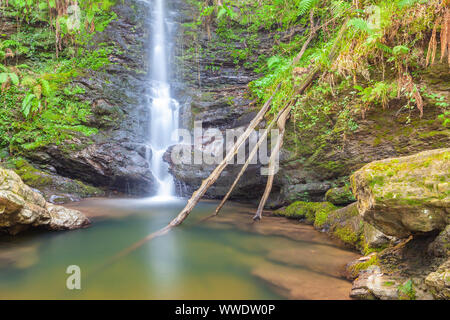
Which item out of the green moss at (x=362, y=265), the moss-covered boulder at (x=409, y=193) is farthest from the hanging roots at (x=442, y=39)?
the green moss at (x=362, y=265)

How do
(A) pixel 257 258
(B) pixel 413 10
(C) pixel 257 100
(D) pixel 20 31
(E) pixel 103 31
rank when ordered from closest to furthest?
(A) pixel 257 258, (B) pixel 413 10, (C) pixel 257 100, (D) pixel 20 31, (E) pixel 103 31

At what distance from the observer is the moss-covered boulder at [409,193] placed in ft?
6.33

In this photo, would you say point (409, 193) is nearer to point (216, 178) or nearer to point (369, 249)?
point (369, 249)

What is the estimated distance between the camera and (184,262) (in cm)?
325

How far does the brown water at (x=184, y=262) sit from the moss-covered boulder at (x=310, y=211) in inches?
10.8

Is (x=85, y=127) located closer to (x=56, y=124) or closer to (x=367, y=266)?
(x=56, y=124)

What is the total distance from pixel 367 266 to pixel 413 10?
396 centimetres

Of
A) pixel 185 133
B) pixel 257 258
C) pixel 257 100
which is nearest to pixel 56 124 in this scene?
pixel 185 133

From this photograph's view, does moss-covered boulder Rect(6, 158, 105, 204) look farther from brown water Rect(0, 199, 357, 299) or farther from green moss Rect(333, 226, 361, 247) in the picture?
green moss Rect(333, 226, 361, 247)

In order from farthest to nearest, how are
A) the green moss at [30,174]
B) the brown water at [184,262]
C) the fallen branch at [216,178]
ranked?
the green moss at [30,174]
the fallen branch at [216,178]
the brown water at [184,262]

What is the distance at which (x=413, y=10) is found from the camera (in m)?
3.78

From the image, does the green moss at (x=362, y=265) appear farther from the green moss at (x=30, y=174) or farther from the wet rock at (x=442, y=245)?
the green moss at (x=30, y=174)

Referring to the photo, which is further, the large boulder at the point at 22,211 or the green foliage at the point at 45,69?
the green foliage at the point at 45,69

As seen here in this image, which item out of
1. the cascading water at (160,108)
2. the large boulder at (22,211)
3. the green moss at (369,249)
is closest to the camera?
the green moss at (369,249)
